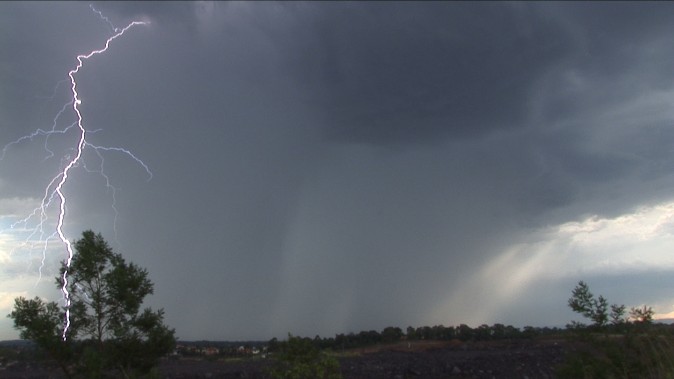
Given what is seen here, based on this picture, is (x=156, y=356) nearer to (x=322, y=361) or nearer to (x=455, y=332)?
(x=322, y=361)

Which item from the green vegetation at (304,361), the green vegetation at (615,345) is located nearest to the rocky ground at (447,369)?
the green vegetation at (615,345)

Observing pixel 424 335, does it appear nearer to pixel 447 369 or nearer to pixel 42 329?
pixel 447 369

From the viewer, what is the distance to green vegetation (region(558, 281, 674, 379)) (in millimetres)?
13062

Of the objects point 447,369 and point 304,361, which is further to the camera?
point 447,369

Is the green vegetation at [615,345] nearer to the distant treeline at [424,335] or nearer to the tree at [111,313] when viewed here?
the tree at [111,313]

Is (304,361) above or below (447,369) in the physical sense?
above

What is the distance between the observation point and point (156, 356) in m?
22.8

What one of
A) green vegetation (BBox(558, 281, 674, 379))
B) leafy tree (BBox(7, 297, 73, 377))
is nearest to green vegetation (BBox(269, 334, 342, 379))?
green vegetation (BBox(558, 281, 674, 379))

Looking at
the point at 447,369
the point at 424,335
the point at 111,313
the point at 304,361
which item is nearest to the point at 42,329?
the point at 111,313

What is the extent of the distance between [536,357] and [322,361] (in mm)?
35796

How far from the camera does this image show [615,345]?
540 inches

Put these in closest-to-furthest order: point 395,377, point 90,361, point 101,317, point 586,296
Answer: point 586,296, point 90,361, point 101,317, point 395,377

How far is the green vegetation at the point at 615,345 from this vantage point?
13.1 metres

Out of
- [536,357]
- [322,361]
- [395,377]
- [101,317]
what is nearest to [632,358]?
[322,361]
